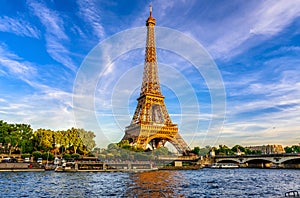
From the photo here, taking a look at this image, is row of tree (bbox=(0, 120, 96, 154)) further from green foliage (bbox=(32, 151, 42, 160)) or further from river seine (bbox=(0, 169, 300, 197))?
→ river seine (bbox=(0, 169, 300, 197))

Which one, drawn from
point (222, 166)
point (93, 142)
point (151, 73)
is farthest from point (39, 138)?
point (222, 166)

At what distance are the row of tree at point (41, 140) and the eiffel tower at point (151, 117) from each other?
58.9 ft

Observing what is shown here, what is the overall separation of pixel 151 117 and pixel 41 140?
3774 cm

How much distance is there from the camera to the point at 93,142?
10281 cm

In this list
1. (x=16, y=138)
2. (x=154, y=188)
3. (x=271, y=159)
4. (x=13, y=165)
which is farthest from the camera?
(x=271, y=159)

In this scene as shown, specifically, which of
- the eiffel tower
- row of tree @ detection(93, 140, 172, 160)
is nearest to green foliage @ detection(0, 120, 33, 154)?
row of tree @ detection(93, 140, 172, 160)

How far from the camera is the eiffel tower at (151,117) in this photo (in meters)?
85.1

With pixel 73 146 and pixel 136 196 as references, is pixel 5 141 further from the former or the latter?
pixel 136 196

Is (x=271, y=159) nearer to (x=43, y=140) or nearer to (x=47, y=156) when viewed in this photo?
(x=47, y=156)

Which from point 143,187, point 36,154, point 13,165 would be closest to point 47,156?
point 36,154

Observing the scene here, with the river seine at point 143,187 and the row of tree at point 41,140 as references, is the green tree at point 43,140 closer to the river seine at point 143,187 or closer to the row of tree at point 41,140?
the row of tree at point 41,140

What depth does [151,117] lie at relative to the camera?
292 ft

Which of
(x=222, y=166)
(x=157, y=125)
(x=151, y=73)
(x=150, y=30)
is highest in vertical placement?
(x=150, y=30)

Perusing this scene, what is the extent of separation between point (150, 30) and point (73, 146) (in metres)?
51.1
